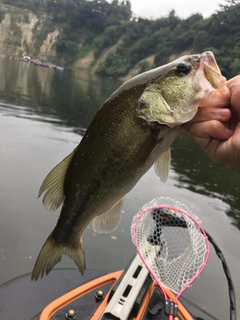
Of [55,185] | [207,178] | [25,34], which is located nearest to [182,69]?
[55,185]

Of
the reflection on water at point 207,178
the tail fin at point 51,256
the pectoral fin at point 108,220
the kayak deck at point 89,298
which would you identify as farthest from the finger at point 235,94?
the reflection on water at point 207,178

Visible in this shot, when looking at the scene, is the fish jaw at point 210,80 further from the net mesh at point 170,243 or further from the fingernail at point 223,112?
the net mesh at point 170,243

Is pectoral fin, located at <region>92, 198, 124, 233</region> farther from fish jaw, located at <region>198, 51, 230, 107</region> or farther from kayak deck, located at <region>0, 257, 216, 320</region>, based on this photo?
kayak deck, located at <region>0, 257, 216, 320</region>

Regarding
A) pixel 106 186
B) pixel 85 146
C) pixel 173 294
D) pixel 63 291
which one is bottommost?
pixel 63 291

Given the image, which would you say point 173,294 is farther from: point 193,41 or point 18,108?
point 193,41

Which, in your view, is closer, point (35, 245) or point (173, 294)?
point (173, 294)

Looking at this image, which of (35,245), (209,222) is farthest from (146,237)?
(209,222)

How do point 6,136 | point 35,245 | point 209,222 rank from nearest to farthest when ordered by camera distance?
point 35,245
point 209,222
point 6,136

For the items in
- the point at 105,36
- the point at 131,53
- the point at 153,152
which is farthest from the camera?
the point at 105,36
